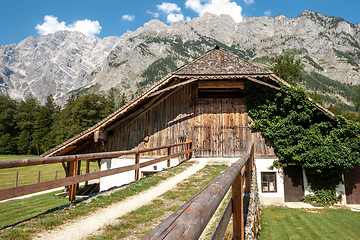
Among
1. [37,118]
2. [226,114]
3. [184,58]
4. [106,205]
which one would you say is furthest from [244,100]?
[184,58]

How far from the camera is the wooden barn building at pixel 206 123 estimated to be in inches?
510

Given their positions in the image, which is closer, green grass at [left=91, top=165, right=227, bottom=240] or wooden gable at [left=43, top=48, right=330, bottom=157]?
green grass at [left=91, top=165, right=227, bottom=240]

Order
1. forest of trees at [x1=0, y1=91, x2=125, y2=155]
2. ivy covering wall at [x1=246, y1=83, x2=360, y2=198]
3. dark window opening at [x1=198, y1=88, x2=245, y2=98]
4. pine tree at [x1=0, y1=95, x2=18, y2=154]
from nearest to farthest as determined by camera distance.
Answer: ivy covering wall at [x1=246, y1=83, x2=360, y2=198], dark window opening at [x1=198, y1=88, x2=245, y2=98], forest of trees at [x1=0, y1=91, x2=125, y2=155], pine tree at [x1=0, y1=95, x2=18, y2=154]

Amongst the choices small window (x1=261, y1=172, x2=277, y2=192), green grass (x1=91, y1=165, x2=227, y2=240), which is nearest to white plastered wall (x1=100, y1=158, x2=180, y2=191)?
small window (x1=261, y1=172, x2=277, y2=192)

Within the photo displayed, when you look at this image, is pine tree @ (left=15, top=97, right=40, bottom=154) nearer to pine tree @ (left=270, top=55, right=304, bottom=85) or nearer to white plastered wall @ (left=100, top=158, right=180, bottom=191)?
white plastered wall @ (left=100, top=158, right=180, bottom=191)

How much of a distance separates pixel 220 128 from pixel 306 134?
5092 mm

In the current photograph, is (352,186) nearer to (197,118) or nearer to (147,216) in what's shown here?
(197,118)

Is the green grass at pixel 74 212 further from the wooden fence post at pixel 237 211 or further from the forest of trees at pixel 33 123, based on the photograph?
the forest of trees at pixel 33 123

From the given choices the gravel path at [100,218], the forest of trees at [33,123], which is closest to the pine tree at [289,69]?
the gravel path at [100,218]

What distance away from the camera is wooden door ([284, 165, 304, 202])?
42.5 feet

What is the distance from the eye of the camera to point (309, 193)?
41.9 feet

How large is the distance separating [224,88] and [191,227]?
46.0 feet

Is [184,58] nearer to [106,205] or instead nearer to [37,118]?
[37,118]

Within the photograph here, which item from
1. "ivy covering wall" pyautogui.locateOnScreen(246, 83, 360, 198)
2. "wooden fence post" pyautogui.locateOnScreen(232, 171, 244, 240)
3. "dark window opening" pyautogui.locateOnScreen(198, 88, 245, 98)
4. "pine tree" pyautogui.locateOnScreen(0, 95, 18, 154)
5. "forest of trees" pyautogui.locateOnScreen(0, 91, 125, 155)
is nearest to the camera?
"wooden fence post" pyautogui.locateOnScreen(232, 171, 244, 240)
